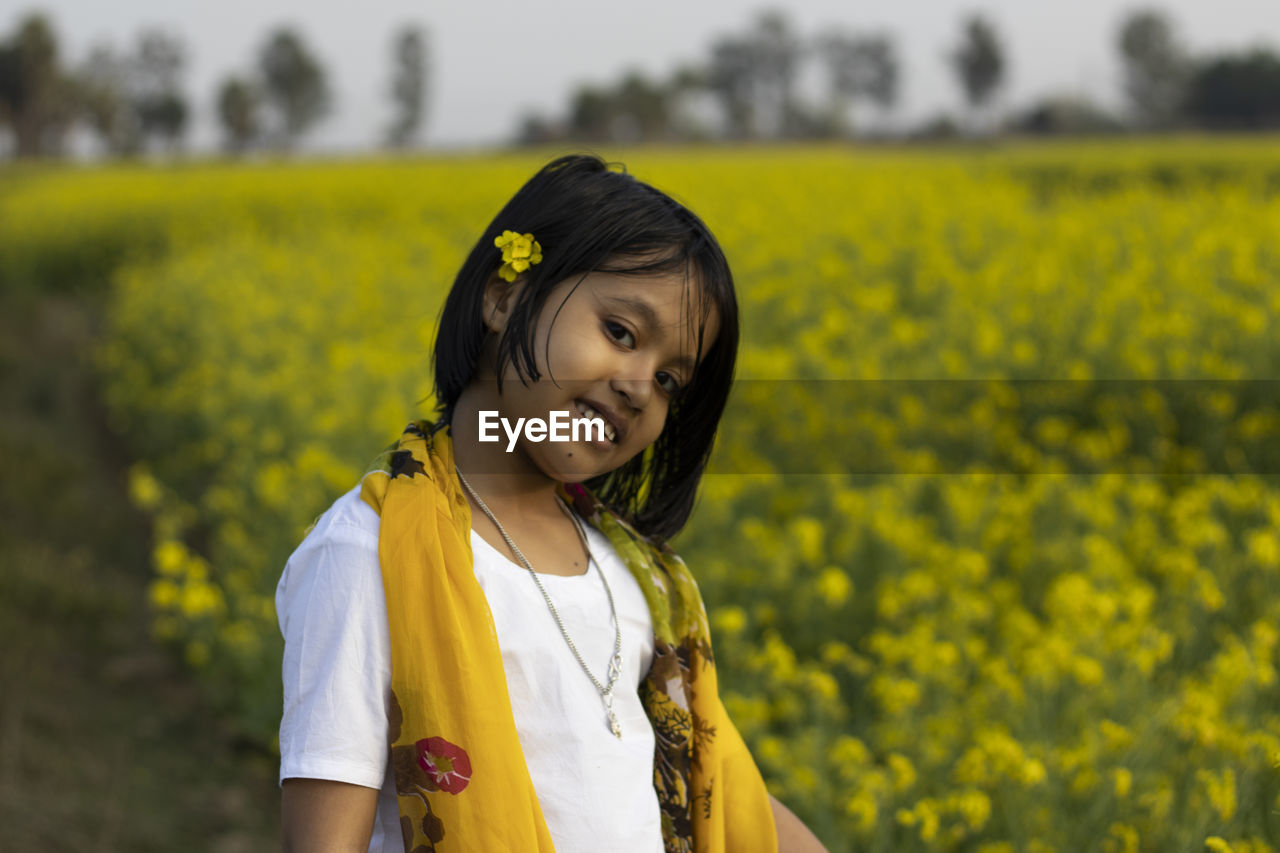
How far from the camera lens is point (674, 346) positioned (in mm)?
1098

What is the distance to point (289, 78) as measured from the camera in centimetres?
5750

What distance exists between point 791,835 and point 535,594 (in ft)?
1.45

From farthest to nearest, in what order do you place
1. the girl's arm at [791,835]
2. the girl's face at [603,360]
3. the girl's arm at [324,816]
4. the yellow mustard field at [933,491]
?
the yellow mustard field at [933,491] → the girl's arm at [791,835] → the girl's face at [603,360] → the girl's arm at [324,816]

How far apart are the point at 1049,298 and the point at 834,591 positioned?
157 inches

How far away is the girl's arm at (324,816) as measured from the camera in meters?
0.93

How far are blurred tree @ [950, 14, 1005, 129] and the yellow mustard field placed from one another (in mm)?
47469

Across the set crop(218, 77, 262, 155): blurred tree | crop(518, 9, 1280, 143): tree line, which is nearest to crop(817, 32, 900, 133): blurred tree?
crop(518, 9, 1280, 143): tree line

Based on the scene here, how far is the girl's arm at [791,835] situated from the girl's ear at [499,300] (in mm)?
614

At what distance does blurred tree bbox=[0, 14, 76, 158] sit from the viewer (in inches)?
1976

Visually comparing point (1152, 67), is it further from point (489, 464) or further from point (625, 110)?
point (489, 464)

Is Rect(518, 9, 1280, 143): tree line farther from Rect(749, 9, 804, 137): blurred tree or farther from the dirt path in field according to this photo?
the dirt path in field

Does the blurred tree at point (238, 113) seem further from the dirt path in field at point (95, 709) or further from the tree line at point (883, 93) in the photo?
the dirt path in field at point (95, 709)

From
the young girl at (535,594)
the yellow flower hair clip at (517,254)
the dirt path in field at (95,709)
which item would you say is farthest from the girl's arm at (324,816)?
the dirt path in field at (95,709)

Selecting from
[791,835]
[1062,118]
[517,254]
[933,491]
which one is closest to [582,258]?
[517,254]
